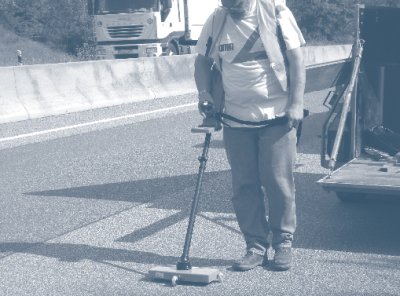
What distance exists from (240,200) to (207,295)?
78cm

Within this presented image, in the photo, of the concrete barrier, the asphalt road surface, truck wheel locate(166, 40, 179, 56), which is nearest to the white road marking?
the asphalt road surface

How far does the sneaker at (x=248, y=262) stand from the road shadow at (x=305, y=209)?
68 cm

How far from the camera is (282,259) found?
19.5 ft

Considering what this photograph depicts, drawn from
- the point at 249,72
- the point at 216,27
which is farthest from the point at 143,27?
the point at 249,72

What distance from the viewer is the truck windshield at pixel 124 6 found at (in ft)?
102

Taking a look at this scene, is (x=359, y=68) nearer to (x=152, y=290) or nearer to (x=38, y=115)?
(x=152, y=290)

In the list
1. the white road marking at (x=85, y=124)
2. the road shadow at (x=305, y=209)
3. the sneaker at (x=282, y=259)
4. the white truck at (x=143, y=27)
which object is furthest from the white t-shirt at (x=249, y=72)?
the white truck at (x=143, y=27)

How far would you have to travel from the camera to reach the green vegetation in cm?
5231

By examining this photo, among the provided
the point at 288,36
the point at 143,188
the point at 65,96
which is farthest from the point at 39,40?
the point at 288,36

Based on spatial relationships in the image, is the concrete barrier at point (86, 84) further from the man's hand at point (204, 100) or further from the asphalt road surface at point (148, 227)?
the man's hand at point (204, 100)

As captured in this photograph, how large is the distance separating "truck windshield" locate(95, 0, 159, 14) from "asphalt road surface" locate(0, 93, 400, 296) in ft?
63.3

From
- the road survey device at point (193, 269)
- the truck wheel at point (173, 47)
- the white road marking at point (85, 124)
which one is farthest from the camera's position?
the truck wheel at point (173, 47)

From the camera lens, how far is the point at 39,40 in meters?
54.7

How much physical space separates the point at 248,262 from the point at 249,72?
1.22 meters
